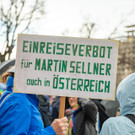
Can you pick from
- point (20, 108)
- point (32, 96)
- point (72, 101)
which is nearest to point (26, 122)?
point (20, 108)

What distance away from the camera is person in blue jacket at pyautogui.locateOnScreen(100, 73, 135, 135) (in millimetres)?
1737

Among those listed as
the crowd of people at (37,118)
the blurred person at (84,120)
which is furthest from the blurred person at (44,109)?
the crowd of people at (37,118)

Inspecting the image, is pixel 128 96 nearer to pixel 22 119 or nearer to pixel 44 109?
pixel 22 119

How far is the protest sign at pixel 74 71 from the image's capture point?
6.59 feet

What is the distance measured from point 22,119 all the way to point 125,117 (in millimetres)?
796

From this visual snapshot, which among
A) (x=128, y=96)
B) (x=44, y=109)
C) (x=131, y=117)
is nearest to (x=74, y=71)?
(x=128, y=96)

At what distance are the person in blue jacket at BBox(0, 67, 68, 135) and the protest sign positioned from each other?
0.38ft

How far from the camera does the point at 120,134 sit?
172cm

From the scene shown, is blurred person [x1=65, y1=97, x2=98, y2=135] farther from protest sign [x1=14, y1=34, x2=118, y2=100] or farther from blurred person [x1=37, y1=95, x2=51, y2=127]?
protest sign [x1=14, y1=34, x2=118, y2=100]

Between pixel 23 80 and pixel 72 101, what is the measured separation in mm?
2192

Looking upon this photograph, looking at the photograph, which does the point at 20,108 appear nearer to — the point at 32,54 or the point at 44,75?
the point at 44,75

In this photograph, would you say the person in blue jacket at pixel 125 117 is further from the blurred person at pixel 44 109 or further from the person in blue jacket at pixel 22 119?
the blurred person at pixel 44 109

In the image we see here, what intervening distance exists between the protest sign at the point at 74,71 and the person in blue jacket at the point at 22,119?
0.38 feet

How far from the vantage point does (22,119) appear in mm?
1861
